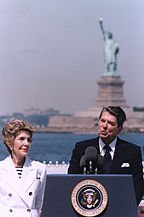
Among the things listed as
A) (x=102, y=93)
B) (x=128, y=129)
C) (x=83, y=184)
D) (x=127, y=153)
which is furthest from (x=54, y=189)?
(x=102, y=93)

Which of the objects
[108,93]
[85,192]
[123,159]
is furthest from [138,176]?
[108,93]

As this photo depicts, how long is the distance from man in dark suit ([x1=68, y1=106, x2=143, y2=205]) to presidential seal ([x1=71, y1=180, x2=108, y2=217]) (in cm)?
44

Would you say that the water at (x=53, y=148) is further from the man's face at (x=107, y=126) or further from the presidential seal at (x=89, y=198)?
the presidential seal at (x=89, y=198)

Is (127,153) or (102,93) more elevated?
(102,93)

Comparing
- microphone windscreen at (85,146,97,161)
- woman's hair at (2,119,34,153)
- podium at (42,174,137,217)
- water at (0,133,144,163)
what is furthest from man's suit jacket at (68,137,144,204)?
water at (0,133,144,163)

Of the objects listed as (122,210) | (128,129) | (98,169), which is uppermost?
(128,129)

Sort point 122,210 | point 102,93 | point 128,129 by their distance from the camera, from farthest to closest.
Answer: point 102,93, point 128,129, point 122,210

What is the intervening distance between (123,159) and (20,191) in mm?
598

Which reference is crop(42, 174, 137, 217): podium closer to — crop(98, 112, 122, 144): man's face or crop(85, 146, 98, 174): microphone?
crop(85, 146, 98, 174): microphone

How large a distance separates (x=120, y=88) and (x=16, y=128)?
281 ft

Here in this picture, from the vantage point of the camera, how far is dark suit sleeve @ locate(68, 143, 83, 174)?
3.82 metres

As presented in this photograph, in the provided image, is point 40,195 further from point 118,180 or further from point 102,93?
point 102,93

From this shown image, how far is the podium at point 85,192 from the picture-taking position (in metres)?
3.34

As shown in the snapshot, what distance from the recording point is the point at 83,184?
3.37m
